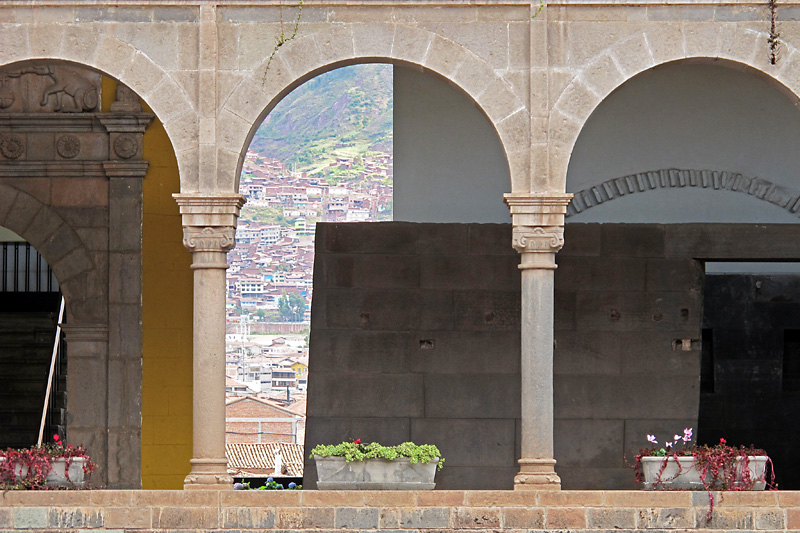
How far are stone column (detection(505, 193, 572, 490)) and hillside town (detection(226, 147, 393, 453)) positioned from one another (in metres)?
59.9

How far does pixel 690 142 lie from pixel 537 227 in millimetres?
5488

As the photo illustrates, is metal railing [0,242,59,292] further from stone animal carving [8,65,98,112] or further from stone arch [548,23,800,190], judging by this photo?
stone arch [548,23,800,190]

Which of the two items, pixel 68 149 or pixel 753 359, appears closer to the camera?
pixel 68 149

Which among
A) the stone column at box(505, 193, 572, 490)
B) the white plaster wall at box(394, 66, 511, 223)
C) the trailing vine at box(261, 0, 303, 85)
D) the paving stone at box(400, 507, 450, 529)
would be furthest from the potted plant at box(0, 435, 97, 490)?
the white plaster wall at box(394, 66, 511, 223)

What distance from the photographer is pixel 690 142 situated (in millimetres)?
18297

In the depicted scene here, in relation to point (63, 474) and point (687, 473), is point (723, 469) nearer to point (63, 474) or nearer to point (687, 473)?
point (687, 473)

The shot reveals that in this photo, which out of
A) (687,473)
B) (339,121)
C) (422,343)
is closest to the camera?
(687,473)

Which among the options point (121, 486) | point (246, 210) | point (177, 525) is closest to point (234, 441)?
point (246, 210)

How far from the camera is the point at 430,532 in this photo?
1295 centimetres

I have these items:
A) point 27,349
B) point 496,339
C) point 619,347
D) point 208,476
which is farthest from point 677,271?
point 27,349

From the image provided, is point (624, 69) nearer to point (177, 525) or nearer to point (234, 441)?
point (177, 525)

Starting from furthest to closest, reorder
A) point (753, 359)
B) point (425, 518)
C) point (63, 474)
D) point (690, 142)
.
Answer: point (753, 359) → point (690, 142) → point (63, 474) → point (425, 518)

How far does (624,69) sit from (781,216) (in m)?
5.59

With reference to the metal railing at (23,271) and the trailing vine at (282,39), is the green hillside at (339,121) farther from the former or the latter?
the trailing vine at (282,39)
